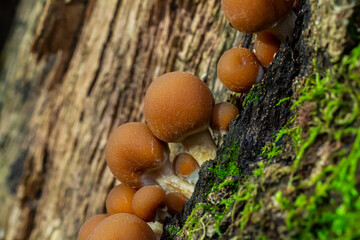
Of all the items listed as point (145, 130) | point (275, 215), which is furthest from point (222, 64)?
point (275, 215)

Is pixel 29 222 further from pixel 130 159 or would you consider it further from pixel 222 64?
pixel 222 64

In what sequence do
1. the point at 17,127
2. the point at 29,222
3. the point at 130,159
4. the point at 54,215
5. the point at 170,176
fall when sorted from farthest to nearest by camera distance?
the point at 17,127 → the point at 29,222 → the point at 54,215 → the point at 170,176 → the point at 130,159

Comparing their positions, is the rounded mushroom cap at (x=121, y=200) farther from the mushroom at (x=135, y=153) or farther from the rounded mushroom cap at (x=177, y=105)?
the rounded mushroom cap at (x=177, y=105)

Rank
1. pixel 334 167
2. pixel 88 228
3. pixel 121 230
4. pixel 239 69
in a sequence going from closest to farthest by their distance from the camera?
pixel 334 167
pixel 121 230
pixel 239 69
pixel 88 228

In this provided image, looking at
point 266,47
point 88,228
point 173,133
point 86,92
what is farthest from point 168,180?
point 86,92

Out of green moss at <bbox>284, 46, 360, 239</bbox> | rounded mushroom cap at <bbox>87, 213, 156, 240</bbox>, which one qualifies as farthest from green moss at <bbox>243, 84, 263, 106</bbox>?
rounded mushroom cap at <bbox>87, 213, 156, 240</bbox>

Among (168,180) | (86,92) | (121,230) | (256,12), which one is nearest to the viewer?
(256,12)

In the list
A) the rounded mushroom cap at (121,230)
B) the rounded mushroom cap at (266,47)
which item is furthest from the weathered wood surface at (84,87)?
the rounded mushroom cap at (121,230)

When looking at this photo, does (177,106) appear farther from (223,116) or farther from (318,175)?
(318,175)
